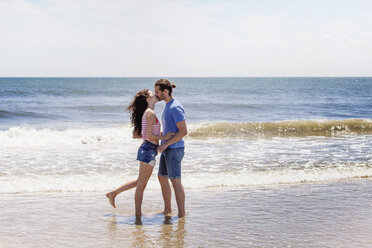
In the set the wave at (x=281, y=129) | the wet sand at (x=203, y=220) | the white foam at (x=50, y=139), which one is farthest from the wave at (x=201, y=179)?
the wave at (x=281, y=129)

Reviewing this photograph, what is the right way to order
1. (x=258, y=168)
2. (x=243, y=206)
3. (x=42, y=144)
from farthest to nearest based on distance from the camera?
1. (x=42, y=144)
2. (x=258, y=168)
3. (x=243, y=206)

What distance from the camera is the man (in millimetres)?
5254

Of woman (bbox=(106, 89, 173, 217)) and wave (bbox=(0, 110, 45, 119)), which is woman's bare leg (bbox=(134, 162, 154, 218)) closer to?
woman (bbox=(106, 89, 173, 217))

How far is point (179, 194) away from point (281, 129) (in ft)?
43.7

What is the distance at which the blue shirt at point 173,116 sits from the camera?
207 inches

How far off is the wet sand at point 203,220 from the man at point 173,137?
0.57m

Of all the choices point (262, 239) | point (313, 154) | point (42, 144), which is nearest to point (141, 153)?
point (262, 239)

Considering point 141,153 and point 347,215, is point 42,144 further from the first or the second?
point 347,215

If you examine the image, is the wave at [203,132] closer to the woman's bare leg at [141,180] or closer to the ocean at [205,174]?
the ocean at [205,174]

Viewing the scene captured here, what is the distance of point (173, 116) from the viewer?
17.3 ft

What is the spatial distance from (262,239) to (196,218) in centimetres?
115

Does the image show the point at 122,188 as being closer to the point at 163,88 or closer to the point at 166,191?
the point at 166,191

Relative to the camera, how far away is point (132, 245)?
4.59 metres

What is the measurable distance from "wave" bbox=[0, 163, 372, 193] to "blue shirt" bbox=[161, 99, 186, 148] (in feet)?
7.82
